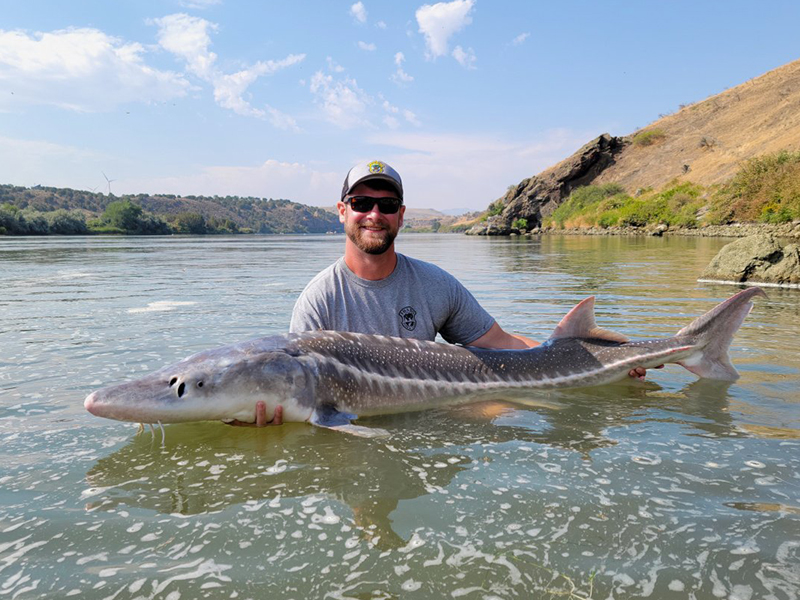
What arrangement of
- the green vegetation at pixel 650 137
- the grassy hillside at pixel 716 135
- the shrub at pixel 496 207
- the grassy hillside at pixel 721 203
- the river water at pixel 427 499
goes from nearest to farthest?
the river water at pixel 427 499 < the grassy hillside at pixel 721 203 < the grassy hillside at pixel 716 135 < the green vegetation at pixel 650 137 < the shrub at pixel 496 207

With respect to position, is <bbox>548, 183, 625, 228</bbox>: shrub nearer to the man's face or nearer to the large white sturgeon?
the large white sturgeon

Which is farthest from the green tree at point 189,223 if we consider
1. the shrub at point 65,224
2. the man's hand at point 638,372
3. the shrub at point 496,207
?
the man's hand at point 638,372

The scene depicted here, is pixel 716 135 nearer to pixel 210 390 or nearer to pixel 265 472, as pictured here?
pixel 210 390

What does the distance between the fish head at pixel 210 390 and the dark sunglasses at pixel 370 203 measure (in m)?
1.44

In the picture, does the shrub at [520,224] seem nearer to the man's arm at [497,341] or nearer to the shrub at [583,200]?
the shrub at [583,200]

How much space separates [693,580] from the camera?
2170 mm

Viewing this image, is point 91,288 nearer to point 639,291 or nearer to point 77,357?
point 77,357

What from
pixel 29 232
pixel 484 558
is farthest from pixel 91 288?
pixel 29 232

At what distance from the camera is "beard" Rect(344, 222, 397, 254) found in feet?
15.1

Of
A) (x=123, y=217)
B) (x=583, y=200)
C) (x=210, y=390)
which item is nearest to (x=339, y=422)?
(x=210, y=390)

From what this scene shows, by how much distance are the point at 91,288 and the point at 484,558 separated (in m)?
14.0

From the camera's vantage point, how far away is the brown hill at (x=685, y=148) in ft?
225

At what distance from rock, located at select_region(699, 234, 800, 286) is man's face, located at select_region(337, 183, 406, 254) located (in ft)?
35.7

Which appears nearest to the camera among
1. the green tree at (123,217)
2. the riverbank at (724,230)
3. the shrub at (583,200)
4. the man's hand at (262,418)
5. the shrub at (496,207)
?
the man's hand at (262,418)
